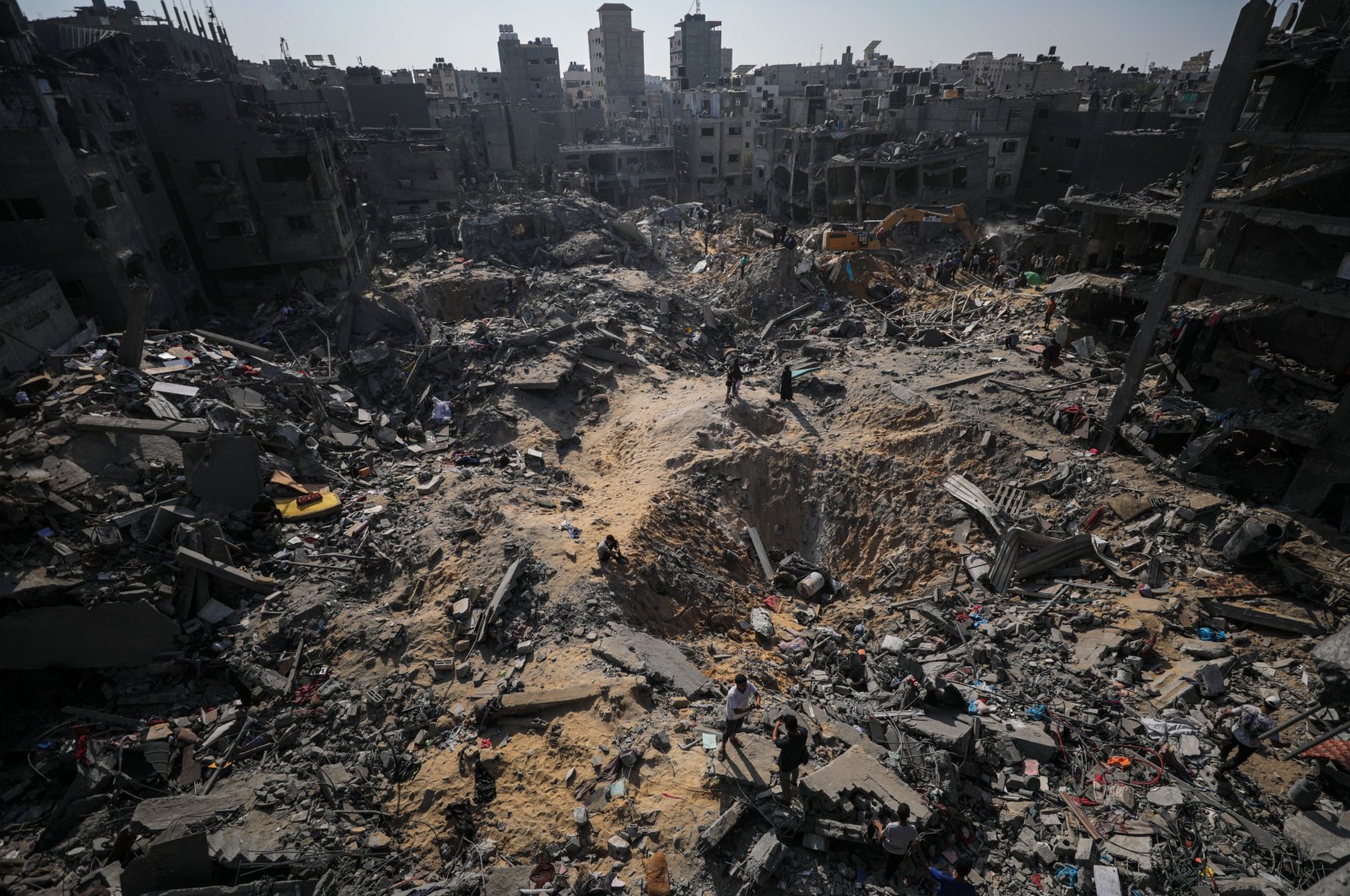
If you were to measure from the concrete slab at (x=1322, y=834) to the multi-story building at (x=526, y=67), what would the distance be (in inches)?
3155

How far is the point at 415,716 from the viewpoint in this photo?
28.7ft

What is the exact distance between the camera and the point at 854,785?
274 inches

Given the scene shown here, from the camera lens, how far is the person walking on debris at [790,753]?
6570mm

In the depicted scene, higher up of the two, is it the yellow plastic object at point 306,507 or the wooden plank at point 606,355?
the wooden plank at point 606,355

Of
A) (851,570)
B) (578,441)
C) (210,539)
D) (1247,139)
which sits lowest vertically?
(851,570)

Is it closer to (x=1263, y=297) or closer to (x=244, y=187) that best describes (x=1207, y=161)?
(x=1263, y=297)

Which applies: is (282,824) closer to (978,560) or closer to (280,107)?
(978,560)

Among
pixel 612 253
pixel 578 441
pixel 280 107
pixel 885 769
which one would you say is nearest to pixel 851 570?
pixel 885 769

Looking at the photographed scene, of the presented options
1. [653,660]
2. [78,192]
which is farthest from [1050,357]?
[78,192]

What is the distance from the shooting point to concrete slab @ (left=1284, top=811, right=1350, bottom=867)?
20.7ft

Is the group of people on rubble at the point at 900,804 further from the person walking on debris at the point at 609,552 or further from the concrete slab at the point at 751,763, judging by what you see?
the person walking on debris at the point at 609,552

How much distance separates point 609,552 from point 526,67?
257 ft

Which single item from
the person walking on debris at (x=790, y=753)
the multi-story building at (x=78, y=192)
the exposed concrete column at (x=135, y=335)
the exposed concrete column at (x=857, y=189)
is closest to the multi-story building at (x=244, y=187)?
the multi-story building at (x=78, y=192)

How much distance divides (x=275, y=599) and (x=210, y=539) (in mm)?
1575
